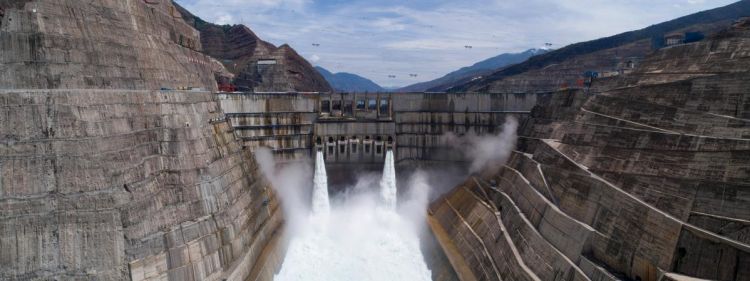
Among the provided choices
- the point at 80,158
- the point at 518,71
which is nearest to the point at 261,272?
the point at 80,158

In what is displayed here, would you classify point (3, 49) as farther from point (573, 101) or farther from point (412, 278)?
point (573, 101)

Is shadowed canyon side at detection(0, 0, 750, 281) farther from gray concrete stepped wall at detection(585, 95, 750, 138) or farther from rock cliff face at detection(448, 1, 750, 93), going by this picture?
rock cliff face at detection(448, 1, 750, 93)

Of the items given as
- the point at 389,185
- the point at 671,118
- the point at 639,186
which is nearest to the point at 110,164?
the point at 639,186

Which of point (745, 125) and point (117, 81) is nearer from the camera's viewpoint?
point (745, 125)

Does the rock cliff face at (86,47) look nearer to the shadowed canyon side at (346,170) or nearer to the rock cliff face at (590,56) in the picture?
the shadowed canyon side at (346,170)

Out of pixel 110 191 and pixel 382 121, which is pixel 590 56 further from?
pixel 110 191

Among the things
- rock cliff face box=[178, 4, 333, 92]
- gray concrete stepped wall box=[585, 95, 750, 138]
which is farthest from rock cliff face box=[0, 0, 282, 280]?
rock cliff face box=[178, 4, 333, 92]

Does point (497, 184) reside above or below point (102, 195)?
below
